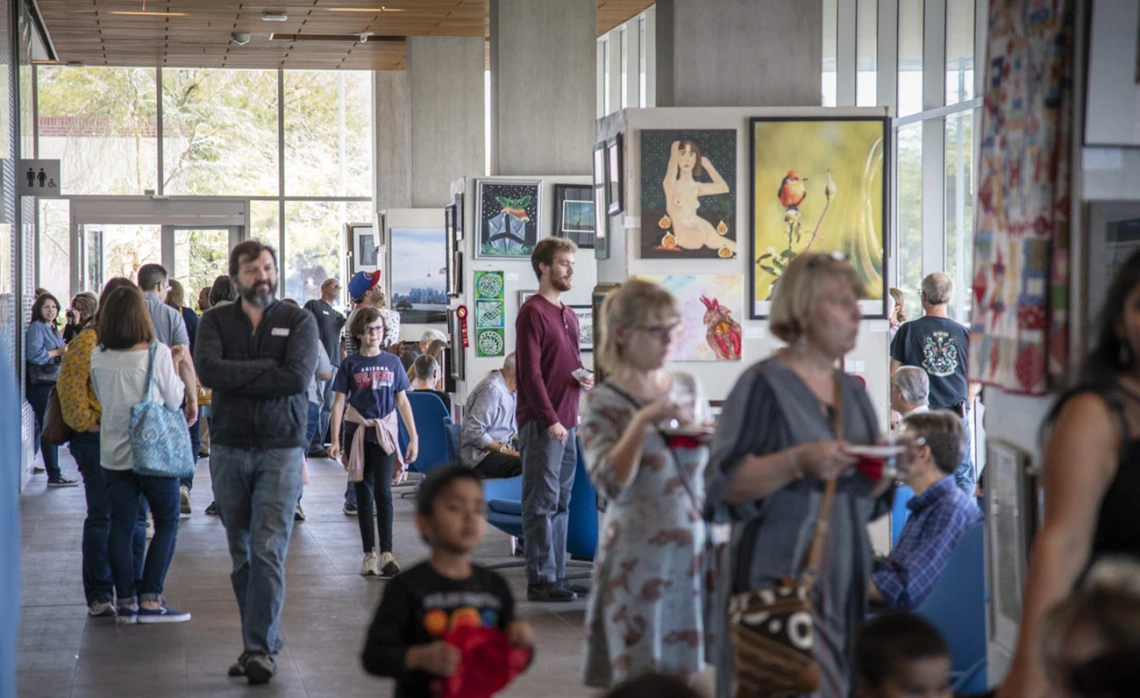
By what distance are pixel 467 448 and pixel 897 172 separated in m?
6.19

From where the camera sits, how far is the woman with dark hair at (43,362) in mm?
12156

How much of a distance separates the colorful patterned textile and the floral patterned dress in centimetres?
84

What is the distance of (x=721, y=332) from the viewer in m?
6.83

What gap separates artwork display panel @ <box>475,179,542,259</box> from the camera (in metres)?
11.0

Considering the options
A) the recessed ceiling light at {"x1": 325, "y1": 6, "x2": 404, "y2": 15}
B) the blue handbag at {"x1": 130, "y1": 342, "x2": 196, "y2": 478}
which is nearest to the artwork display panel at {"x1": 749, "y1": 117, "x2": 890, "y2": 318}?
the blue handbag at {"x1": 130, "y1": 342, "x2": 196, "y2": 478}

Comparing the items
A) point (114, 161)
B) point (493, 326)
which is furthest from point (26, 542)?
point (114, 161)

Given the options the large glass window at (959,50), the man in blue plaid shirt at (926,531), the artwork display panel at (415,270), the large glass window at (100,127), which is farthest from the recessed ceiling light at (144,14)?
the man in blue plaid shirt at (926,531)

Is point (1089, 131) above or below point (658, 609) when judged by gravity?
above

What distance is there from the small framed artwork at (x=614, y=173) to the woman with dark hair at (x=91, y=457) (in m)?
2.36

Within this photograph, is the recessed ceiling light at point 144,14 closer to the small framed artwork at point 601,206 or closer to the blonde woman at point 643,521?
the small framed artwork at point 601,206

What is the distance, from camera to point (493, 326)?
36.7 feet

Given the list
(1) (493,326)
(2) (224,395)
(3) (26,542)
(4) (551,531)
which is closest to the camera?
(2) (224,395)

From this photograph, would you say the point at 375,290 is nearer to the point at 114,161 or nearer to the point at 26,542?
the point at 26,542

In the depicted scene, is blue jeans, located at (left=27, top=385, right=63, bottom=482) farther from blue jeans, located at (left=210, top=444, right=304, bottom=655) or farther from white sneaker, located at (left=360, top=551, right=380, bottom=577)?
blue jeans, located at (left=210, top=444, right=304, bottom=655)
